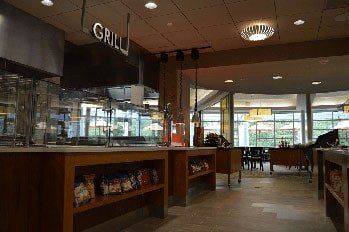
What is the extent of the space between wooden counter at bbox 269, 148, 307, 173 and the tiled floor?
3750mm

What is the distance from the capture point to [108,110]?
430 cm

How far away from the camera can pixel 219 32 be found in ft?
21.4

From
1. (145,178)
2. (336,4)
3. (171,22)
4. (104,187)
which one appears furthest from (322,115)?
(104,187)

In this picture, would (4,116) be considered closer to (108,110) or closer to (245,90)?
(108,110)

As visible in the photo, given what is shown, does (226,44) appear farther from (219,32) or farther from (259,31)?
(259,31)

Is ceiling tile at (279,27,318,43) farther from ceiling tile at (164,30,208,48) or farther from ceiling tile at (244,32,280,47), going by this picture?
ceiling tile at (164,30,208,48)

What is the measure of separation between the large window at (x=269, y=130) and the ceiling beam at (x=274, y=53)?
14.4 m

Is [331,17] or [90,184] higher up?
[331,17]

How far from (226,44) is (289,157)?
5.06 m

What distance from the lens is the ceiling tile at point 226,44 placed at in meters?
7.04

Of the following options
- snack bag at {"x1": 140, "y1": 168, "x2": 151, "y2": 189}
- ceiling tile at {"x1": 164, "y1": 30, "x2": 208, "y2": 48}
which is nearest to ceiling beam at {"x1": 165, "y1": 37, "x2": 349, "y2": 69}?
ceiling tile at {"x1": 164, "y1": 30, "x2": 208, "y2": 48}

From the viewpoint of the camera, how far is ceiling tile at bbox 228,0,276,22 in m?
5.16

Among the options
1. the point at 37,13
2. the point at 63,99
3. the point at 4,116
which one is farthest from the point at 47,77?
the point at 4,116

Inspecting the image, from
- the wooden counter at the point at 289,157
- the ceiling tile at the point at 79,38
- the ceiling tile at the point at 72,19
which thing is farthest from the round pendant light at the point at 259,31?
the wooden counter at the point at 289,157
